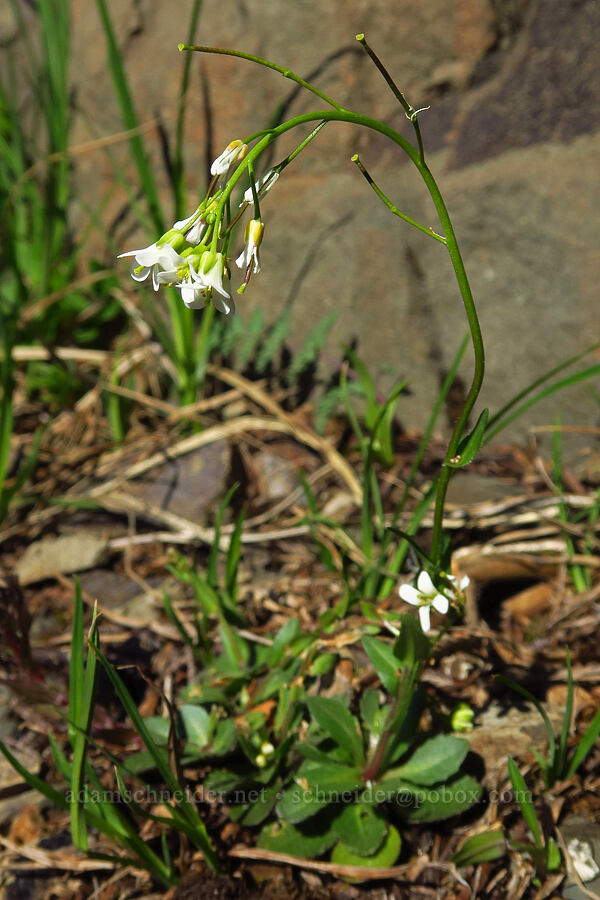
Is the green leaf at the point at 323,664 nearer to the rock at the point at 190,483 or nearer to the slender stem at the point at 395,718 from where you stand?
the slender stem at the point at 395,718

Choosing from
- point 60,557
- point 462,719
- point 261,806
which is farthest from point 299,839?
point 60,557

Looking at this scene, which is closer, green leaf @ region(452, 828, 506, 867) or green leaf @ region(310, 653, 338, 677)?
green leaf @ region(452, 828, 506, 867)

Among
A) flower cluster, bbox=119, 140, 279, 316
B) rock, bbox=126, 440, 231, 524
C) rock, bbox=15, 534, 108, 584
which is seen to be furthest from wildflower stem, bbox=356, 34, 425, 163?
rock, bbox=15, 534, 108, 584

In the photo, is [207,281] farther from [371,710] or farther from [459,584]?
[371,710]

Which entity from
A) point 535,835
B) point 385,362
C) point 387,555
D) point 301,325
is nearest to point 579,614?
point 387,555

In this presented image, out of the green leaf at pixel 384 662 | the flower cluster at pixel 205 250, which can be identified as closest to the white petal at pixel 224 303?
the flower cluster at pixel 205 250

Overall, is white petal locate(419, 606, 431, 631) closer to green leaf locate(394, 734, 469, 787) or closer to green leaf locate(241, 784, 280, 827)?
green leaf locate(394, 734, 469, 787)

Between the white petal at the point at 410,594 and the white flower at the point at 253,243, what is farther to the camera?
the white petal at the point at 410,594
